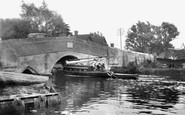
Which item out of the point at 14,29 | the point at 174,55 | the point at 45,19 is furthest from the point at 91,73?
the point at 45,19

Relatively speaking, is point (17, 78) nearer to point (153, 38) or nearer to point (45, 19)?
point (45, 19)

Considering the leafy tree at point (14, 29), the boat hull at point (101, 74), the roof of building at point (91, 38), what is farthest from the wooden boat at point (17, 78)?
the roof of building at point (91, 38)

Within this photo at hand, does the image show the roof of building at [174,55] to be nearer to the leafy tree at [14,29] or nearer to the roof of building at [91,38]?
the roof of building at [91,38]

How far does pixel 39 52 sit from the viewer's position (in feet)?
105

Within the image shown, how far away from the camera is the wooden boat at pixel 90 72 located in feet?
110

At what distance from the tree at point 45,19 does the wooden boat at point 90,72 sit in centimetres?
1914

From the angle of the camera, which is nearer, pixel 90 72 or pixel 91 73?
pixel 91 73

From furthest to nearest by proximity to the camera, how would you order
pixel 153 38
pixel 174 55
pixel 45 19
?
1. pixel 153 38
2. pixel 45 19
3. pixel 174 55

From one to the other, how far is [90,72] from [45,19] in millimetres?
26584

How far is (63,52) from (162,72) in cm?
1794

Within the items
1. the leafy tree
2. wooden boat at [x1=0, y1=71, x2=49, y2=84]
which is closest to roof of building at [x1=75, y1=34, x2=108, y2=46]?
the leafy tree

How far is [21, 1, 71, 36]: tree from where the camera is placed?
56406 mm

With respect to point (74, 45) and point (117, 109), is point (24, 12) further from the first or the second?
point (117, 109)

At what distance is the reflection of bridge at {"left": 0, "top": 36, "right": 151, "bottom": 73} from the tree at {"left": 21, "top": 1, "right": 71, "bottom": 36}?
60.2ft
